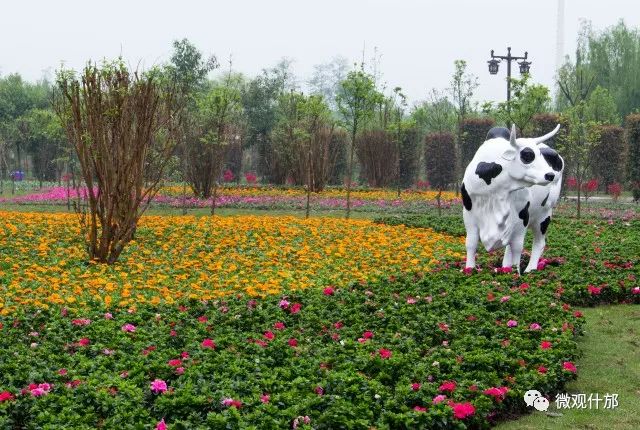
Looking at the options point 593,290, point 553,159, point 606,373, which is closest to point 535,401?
point 606,373

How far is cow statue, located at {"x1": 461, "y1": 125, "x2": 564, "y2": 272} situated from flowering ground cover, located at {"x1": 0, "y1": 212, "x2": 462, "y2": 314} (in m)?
1.15

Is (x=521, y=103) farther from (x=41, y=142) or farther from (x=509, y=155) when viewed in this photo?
(x=41, y=142)

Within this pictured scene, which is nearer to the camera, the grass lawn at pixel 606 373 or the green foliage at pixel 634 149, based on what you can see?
the grass lawn at pixel 606 373

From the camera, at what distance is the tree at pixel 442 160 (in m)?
34.6

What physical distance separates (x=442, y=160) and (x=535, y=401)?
29527 mm

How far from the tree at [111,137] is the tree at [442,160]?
24.6 meters

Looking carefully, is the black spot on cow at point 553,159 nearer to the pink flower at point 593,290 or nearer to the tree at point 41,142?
the pink flower at point 593,290

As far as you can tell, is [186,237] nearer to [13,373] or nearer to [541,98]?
[13,373]

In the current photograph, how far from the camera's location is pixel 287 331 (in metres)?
6.98

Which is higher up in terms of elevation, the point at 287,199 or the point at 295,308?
the point at 287,199

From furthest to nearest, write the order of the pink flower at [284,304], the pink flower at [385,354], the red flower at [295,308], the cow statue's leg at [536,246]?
1. the cow statue's leg at [536,246]
2. the pink flower at [284,304]
3. the red flower at [295,308]
4. the pink flower at [385,354]

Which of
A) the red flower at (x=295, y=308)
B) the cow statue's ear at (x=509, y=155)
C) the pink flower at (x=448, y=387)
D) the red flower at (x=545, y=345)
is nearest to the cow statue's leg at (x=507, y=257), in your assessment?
the cow statue's ear at (x=509, y=155)

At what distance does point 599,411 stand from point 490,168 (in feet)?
12.4

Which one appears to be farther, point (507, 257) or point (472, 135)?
point (472, 135)
